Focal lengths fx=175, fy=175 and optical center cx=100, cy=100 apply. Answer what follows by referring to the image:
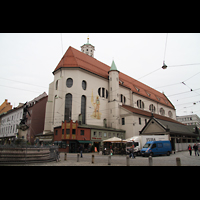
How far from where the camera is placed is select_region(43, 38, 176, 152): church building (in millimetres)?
33406

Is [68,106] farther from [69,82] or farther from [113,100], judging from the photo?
[113,100]

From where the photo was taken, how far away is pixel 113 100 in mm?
42625

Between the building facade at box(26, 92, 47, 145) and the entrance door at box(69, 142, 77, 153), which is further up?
the building facade at box(26, 92, 47, 145)

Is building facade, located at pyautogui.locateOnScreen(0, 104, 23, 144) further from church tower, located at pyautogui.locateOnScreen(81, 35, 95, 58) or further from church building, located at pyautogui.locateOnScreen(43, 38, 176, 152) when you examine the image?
church tower, located at pyautogui.locateOnScreen(81, 35, 95, 58)

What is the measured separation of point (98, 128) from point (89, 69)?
14.2 m

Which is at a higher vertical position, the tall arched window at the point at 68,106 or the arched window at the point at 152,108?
the arched window at the point at 152,108

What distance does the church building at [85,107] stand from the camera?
33406 millimetres

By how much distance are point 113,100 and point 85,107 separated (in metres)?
7.86

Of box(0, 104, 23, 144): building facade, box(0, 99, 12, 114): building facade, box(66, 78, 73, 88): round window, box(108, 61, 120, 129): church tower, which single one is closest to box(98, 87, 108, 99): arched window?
box(108, 61, 120, 129): church tower

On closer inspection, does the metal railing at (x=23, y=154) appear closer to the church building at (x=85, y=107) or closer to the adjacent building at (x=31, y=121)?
the church building at (x=85, y=107)

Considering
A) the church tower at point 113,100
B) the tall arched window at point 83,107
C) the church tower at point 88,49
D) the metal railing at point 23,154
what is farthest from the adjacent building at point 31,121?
the metal railing at point 23,154

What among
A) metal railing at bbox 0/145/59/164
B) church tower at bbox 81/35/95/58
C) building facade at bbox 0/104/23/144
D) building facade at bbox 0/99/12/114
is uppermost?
church tower at bbox 81/35/95/58
